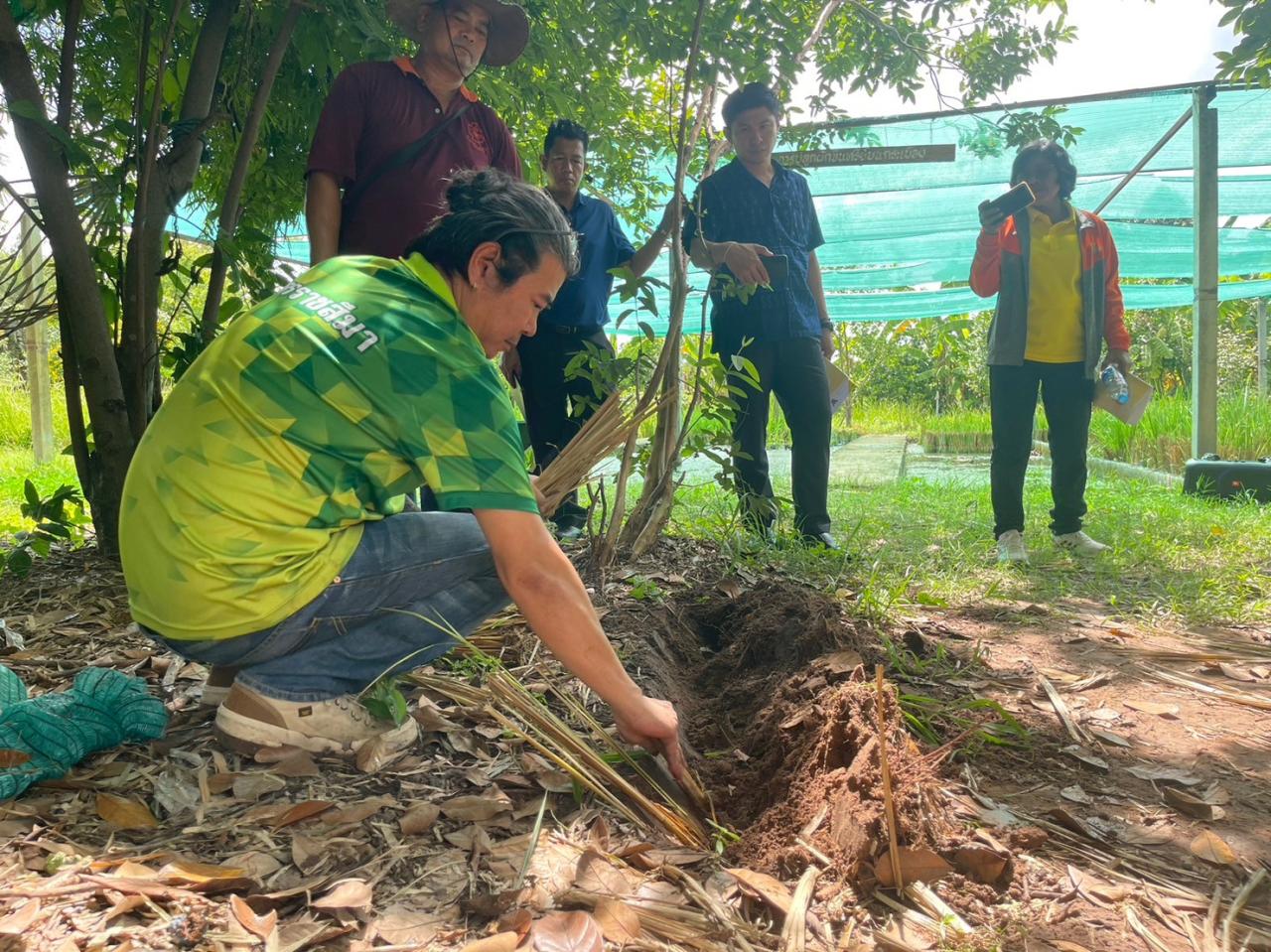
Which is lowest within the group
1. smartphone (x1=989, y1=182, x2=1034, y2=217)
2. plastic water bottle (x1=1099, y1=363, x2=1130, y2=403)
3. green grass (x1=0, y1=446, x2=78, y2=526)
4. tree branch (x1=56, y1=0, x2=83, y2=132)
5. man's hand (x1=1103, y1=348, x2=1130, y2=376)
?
green grass (x1=0, y1=446, x2=78, y2=526)

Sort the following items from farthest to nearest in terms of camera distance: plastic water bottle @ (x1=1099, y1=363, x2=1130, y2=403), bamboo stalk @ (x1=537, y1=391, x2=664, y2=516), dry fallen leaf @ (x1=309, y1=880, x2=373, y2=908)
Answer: plastic water bottle @ (x1=1099, y1=363, x2=1130, y2=403) → bamboo stalk @ (x1=537, y1=391, x2=664, y2=516) → dry fallen leaf @ (x1=309, y1=880, x2=373, y2=908)

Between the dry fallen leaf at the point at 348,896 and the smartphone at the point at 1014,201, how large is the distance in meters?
3.43

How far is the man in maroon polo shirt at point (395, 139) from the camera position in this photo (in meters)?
Answer: 2.49

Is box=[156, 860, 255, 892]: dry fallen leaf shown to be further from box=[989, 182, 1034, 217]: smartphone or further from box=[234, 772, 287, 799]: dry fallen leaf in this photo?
box=[989, 182, 1034, 217]: smartphone

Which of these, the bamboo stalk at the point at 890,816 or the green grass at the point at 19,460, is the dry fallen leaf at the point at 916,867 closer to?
the bamboo stalk at the point at 890,816

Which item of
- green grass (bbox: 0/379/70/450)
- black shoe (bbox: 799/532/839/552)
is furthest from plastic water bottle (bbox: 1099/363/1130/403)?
green grass (bbox: 0/379/70/450)

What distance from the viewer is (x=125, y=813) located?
4.81 ft

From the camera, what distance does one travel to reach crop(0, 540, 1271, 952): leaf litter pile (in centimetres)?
122

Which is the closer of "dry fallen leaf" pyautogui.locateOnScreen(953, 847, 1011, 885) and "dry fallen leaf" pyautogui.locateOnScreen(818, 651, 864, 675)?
"dry fallen leaf" pyautogui.locateOnScreen(953, 847, 1011, 885)

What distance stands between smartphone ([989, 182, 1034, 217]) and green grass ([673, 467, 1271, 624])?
1.40m

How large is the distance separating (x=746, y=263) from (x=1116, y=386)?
1.79 metres

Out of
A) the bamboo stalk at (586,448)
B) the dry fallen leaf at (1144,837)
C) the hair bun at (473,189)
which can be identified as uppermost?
the hair bun at (473,189)

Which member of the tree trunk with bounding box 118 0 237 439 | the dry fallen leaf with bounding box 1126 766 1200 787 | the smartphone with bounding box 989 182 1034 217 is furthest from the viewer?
the smartphone with bounding box 989 182 1034 217

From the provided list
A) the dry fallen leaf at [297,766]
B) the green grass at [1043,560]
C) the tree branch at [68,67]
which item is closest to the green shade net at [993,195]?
the green grass at [1043,560]
